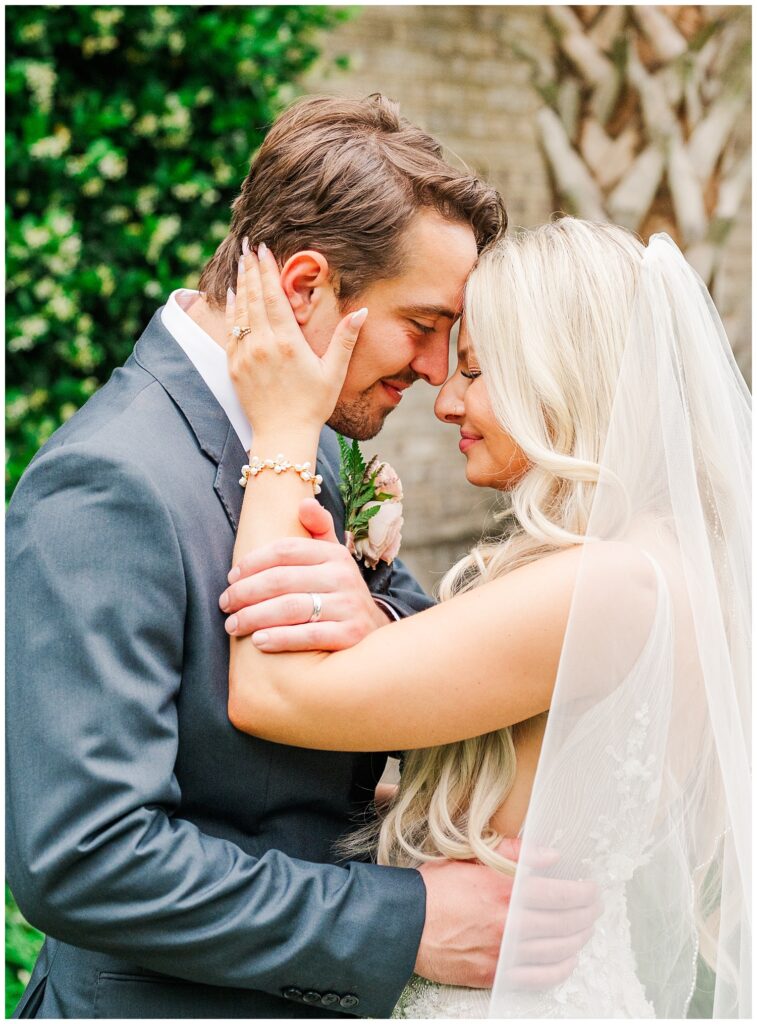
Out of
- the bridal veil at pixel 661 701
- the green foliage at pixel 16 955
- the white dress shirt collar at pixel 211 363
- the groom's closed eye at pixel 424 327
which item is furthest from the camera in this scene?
the green foliage at pixel 16 955

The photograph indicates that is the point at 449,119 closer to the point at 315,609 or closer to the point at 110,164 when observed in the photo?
the point at 110,164

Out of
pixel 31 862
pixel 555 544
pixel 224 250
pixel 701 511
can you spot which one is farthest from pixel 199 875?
pixel 224 250

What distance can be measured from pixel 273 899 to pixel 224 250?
5.11ft

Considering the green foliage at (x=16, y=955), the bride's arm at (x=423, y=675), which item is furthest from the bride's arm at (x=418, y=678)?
the green foliage at (x=16, y=955)

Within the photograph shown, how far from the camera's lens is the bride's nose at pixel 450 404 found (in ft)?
8.23

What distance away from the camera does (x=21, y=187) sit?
13.2 feet

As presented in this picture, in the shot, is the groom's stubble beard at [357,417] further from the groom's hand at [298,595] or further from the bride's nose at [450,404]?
the groom's hand at [298,595]

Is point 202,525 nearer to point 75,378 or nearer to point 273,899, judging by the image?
point 273,899

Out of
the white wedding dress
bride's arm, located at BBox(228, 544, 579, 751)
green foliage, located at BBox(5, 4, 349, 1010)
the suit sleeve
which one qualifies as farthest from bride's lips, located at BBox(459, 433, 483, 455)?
green foliage, located at BBox(5, 4, 349, 1010)

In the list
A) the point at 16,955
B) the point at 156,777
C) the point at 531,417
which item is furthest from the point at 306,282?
the point at 16,955

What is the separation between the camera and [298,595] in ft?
6.76

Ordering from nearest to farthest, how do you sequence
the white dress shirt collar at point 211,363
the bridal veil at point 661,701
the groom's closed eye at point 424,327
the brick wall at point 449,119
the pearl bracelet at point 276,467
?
1. the bridal veil at point 661,701
2. the pearl bracelet at point 276,467
3. the white dress shirt collar at point 211,363
4. the groom's closed eye at point 424,327
5. the brick wall at point 449,119

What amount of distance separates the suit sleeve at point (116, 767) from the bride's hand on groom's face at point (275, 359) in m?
0.40

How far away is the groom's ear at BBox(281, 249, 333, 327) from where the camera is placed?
2473 millimetres
